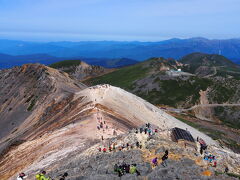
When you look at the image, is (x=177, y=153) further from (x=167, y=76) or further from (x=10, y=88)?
(x=167, y=76)

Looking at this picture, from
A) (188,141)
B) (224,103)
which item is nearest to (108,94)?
(188,141)

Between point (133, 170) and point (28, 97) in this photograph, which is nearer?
point (133, 170)

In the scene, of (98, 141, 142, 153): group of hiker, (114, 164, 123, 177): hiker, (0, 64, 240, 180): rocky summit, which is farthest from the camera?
(98, 141, 142, 153): group of hiker

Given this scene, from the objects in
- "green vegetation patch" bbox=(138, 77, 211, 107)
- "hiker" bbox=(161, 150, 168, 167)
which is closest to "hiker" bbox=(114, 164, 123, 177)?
"hiker" bbox=(161, 150, 168, 167)

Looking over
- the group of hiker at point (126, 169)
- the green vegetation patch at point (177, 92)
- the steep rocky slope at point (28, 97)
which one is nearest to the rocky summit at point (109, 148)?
the group of hiker at point (126, 169)

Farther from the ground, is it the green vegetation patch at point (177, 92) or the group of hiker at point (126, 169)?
the group of hiker at point (126, 169)

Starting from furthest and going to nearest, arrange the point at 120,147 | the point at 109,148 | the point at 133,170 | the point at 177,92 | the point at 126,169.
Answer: the point at 177,92 → the point at 120,147 → the point at 109,148 → the point at 126,169 → the point at 133,170

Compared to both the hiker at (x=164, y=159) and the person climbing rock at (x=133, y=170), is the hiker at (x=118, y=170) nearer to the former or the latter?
the person climbing rock at (x=133, y=170)

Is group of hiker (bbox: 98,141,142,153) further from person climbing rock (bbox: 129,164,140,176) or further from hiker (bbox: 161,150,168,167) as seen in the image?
person climbing rock (bbox: 129,164,140,176)

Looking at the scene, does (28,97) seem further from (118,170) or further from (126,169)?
(126,169)

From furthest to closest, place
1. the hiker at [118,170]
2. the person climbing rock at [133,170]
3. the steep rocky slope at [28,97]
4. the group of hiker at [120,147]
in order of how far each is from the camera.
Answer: the steep rocky slope at [28,97]
the group of hiker at [120,147]
the hiker at [118,170]
the person climbing rock at [133,170]

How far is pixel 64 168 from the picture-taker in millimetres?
27797

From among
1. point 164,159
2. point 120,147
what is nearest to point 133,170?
point 164,159

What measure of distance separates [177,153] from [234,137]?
216ft
